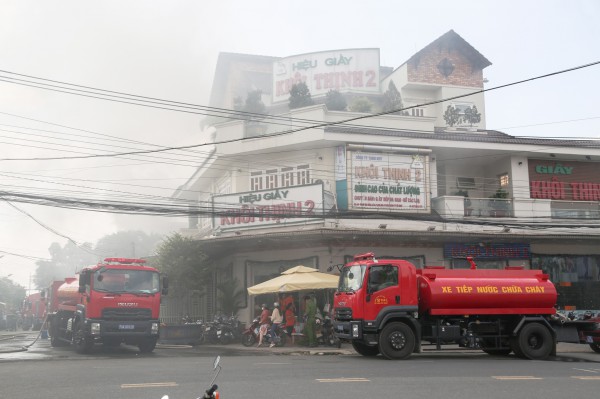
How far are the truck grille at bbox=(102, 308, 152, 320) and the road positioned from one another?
306 centimetres

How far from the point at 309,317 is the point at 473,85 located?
20.3m

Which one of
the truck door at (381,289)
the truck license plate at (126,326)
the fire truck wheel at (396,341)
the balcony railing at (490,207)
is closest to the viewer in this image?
the fire truck wheel at (396,341)

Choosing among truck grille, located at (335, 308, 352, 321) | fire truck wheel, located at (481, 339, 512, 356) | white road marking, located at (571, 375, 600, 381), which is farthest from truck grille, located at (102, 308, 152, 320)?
white road marking, located at (571, 375, 600, 381)

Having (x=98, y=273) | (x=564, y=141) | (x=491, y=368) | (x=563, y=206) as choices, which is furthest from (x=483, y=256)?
(x=98, y=273)

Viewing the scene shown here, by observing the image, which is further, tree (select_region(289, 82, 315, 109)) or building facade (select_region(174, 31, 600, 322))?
tree (select_region(289, 82, 315, 109))

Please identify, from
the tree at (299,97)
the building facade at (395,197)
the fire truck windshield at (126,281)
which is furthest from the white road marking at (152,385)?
the tree at (299,97)

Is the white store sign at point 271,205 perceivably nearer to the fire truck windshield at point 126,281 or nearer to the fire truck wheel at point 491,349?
the fire truck windshield at point 126,281

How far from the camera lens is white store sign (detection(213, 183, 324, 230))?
23.5 m

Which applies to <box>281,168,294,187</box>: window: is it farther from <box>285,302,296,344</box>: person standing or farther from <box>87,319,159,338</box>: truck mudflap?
<box>87,319,159,338</box>: truck mudflap

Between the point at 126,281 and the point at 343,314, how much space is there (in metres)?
7.08

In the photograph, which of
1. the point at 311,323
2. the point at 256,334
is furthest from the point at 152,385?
the point at 256,334

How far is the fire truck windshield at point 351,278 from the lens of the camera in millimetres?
15752

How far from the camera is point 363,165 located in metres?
25.5

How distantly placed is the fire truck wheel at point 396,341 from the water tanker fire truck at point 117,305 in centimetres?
748
